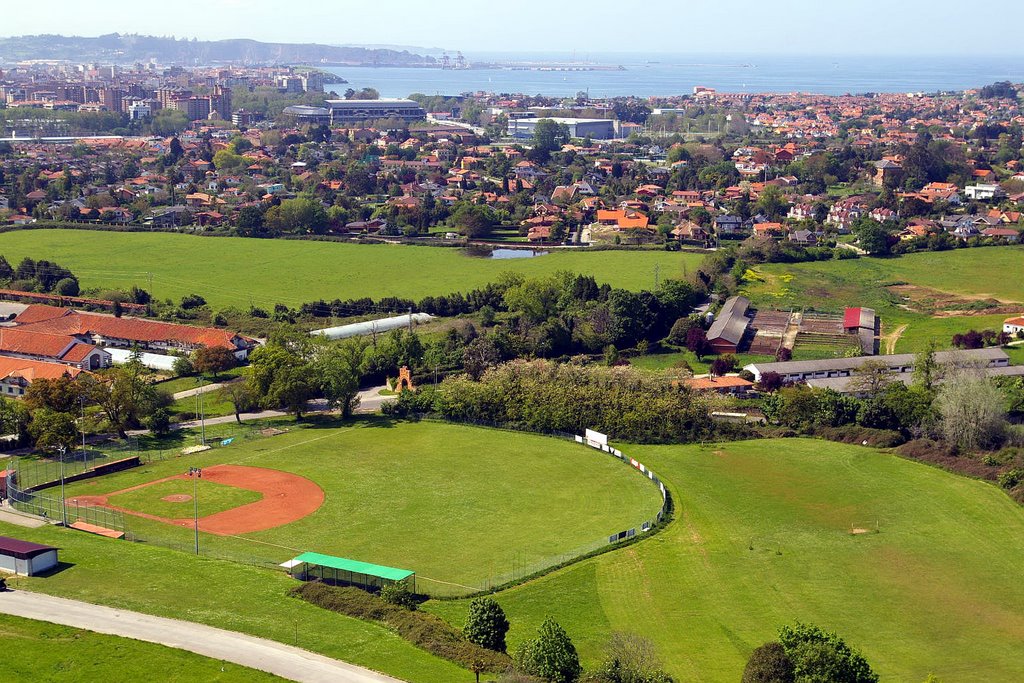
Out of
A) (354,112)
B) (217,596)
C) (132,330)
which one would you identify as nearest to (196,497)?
(217,596)

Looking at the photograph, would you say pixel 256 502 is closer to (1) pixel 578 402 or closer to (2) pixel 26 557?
(2) pixel 26 557

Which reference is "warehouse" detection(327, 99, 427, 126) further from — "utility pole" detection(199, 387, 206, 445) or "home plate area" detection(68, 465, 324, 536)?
"home plate area" detection(68, 465, 324, 536)

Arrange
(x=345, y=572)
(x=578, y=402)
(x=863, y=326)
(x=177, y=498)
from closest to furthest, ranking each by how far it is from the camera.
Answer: (x=345, y=572), (x=177, y=498), (x=578, y=402), (x=863, y=326)

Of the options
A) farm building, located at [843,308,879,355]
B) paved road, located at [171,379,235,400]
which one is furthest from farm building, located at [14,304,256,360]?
farm building, located at [843,308,879,355]

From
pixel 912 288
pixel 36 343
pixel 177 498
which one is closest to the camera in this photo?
pixel 177 498

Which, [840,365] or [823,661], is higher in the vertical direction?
[823,661]

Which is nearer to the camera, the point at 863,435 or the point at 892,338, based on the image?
the point at 863,435

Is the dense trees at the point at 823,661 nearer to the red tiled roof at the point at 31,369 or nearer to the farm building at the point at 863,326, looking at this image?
the farm building at the point at 863,326
